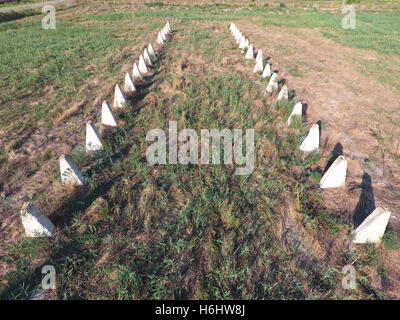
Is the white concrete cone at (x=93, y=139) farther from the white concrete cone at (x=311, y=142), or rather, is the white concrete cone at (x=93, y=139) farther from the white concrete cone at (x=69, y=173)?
the white concrete cone at (x=311, y=142)

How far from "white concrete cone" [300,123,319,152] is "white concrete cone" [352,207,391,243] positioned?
2.03m

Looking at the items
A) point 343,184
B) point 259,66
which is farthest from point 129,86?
point 343,184

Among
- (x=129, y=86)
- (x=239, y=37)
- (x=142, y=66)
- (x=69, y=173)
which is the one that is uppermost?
(x=239, y=37)

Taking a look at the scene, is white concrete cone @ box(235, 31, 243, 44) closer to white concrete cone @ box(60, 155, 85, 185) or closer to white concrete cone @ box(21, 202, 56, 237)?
white concrete cone @ box(60, 155, 85, 185)

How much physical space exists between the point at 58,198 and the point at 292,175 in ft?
13.6

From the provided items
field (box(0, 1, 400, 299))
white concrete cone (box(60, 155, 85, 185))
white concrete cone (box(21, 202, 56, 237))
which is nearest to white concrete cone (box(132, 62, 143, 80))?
Result: field (box(0, 1, 400, 299))

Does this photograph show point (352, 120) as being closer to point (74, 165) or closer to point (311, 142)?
point (311, 142)

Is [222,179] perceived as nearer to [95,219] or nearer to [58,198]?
[95,219]

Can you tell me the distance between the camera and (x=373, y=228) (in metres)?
2.77

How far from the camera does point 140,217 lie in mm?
3256

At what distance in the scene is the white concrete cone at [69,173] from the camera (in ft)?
11.0

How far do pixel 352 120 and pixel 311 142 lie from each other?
2.34m

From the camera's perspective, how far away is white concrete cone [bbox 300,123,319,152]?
442 centimetres

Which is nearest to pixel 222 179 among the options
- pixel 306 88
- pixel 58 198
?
pixel 58 198
